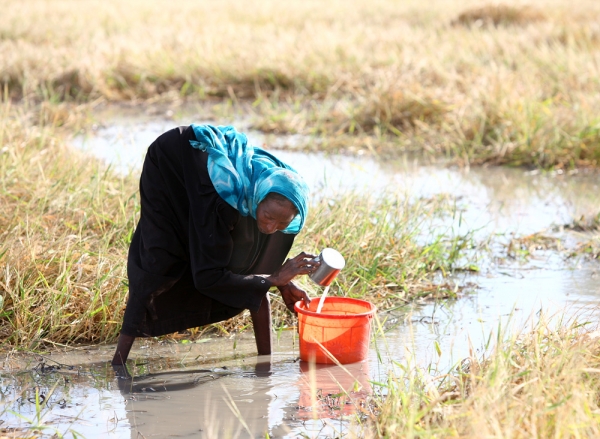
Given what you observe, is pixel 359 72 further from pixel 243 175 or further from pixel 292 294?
pixel 243 175

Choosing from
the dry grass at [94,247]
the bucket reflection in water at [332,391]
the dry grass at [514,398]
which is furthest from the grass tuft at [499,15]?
the dry grass at [514,398]

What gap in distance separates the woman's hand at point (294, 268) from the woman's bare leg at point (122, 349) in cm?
77

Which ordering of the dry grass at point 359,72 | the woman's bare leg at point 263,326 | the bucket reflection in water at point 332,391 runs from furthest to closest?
the dry grass at point 359,72
the woman's bare leg at point 263,326
the bucket reflection in water at point 332,391

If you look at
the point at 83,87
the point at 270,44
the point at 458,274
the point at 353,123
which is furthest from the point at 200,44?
the point at 458,274

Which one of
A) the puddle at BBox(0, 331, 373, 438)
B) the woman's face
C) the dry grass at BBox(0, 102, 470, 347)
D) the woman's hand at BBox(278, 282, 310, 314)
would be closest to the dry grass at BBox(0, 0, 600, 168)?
the dry grass at BBox(0, 102, 470, 347)

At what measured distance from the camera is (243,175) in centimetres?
338

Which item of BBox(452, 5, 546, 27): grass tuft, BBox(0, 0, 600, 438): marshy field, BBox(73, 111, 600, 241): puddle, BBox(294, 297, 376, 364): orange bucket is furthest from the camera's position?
BBox(452, 5, 546, 27): grass tuft

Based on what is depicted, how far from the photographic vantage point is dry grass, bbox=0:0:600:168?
7691mm

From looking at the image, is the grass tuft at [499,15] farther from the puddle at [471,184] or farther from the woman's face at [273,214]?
the woman's face at [273,214]

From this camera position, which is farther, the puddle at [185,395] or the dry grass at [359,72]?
the dry grass at [359,72]

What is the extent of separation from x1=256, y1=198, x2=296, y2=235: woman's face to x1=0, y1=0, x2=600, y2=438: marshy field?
673 mm

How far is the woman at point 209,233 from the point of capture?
3.29 meters

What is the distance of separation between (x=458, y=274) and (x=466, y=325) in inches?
32.4

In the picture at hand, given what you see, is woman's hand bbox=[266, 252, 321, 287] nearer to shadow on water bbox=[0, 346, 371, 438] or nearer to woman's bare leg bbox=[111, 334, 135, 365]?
shadow on water bbox=[0, 346, 371, 438]
